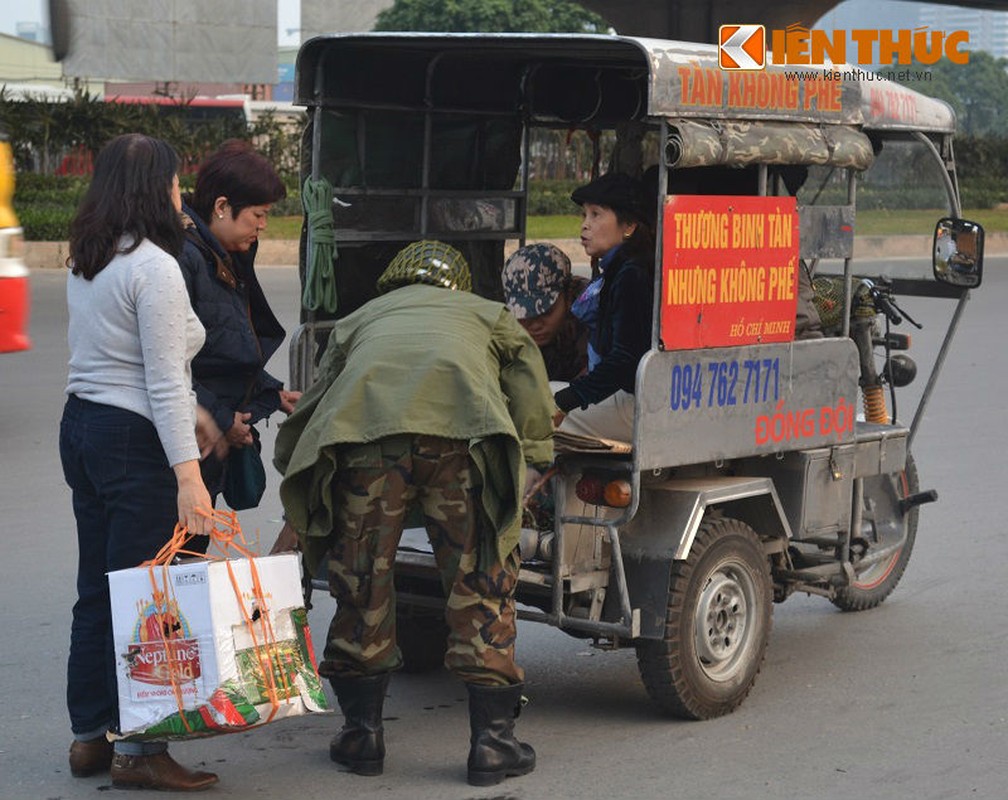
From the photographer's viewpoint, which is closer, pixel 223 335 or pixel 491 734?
pixel 491 734

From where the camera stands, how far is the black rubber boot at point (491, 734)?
459 centimetres

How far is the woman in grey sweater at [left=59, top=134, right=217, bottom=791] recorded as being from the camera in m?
4.25

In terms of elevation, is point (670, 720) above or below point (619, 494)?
below

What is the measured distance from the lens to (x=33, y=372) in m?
12.6

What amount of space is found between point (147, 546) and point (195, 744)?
823 millimetres

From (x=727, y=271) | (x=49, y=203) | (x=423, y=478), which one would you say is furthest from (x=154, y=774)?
(x=49, y=203)

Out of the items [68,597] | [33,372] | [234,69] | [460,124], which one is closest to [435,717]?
[68,597]

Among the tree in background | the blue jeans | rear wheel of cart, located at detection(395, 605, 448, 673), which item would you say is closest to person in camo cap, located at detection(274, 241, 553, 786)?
the blue jeans

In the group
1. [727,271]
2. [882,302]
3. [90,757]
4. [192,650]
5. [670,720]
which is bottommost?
[670,720]

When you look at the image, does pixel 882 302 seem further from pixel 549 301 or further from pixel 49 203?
pixel 49 203

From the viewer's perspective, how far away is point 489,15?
184ft

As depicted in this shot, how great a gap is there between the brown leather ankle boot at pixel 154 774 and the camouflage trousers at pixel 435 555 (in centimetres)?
46

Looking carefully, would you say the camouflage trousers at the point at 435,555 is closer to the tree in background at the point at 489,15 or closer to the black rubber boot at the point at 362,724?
the black rubber boot at the point at 362,724

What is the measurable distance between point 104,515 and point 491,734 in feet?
3.97
